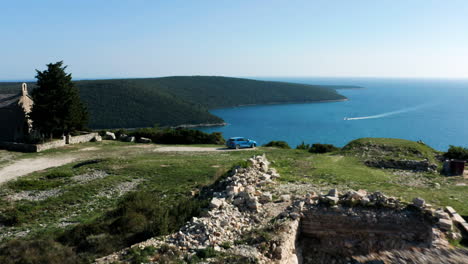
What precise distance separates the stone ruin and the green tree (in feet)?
93.7

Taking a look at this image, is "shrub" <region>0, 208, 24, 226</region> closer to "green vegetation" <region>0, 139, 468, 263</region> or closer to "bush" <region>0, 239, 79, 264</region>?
"green vegetation" <region>0, 139, 468, 263</region>

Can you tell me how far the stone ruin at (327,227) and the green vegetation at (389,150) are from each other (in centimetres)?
1234

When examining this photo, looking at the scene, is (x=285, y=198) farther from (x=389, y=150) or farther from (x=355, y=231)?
(x=389, y=150)

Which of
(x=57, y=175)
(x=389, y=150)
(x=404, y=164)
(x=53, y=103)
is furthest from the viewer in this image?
(x=53, y=103)

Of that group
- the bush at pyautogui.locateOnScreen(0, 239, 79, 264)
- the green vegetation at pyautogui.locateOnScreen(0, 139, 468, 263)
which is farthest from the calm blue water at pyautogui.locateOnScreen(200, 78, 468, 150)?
the bush at pyautogui.locateOnScreen(0, 239, 79, 264)

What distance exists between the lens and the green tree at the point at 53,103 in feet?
109

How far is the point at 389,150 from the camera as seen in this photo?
23672 mm

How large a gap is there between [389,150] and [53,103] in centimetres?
3076

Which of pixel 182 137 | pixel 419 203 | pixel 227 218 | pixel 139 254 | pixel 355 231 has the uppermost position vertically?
pixel 419 203

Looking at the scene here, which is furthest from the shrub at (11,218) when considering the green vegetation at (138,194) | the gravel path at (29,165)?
the gravel path at (29,165)

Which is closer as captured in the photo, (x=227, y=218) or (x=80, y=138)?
(x=227, y=218)

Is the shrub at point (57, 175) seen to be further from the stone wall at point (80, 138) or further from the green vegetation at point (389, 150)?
the green vegetation at point (389, 150)

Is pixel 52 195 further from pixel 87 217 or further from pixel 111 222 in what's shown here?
pixel 111 222

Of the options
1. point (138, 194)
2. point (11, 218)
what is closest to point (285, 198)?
point (138, 194)
